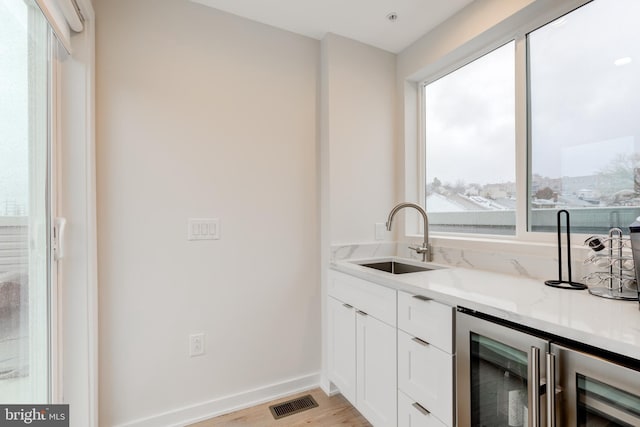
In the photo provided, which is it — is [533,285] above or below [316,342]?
above

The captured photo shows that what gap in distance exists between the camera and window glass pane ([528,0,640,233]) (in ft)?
4.25

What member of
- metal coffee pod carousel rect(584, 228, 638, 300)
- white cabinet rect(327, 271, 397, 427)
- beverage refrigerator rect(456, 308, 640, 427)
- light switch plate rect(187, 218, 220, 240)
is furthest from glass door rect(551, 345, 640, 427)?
light switch plate rect(187, 218, 220, 240)

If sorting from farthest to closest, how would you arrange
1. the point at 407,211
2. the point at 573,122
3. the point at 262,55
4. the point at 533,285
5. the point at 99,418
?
the point at 407,211, the point at 262,55, the point at 99,418, the point at 573,122, the point at 533,285

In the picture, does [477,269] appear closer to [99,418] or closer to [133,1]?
[99,418]

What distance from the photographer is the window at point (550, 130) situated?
4.31 feet

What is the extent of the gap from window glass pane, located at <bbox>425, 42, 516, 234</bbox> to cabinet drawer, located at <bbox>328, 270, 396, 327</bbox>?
0.83 meters

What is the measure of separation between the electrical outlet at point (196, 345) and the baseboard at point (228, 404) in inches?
12.1

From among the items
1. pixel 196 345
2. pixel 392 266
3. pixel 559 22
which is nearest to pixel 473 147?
pixel 559 22

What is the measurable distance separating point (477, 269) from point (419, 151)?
39.6 inches

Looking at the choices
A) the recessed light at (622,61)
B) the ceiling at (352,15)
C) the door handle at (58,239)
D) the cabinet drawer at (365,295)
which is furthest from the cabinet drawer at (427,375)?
the ceiling at (352,15)

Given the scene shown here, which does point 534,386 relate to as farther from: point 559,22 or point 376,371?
point 559,22

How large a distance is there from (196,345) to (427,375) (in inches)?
51.0

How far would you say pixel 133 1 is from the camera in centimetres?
166

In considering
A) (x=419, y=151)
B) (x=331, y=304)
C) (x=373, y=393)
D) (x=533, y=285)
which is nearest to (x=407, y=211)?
(x=419, y=151)
